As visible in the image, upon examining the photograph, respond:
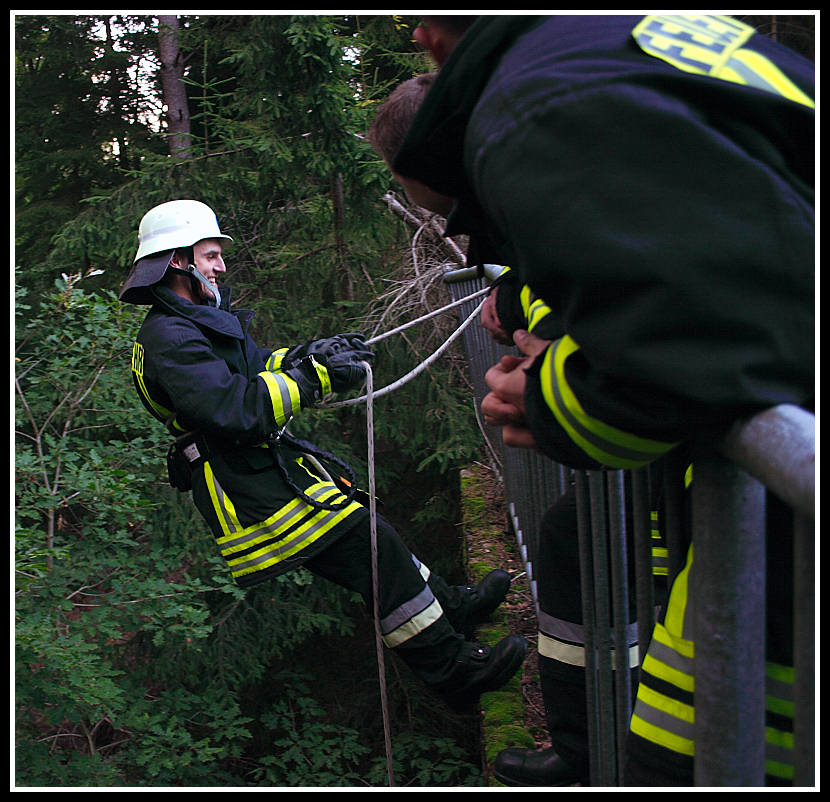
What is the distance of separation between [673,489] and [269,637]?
5.13 meters

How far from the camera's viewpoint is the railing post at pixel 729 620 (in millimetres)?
860

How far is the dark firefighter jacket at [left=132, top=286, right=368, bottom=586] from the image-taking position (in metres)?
3.04

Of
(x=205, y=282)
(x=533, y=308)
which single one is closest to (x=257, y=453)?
(x=205, y=282)

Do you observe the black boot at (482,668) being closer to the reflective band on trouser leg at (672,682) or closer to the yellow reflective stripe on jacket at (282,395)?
the yellow reflective stripe on jacket at (282,395)

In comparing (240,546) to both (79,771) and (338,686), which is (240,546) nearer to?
(79,771)

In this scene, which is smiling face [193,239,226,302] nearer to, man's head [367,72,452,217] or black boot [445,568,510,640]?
man's head [367,72,452,217]

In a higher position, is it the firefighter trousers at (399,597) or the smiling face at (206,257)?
the smiling face at (206,257)

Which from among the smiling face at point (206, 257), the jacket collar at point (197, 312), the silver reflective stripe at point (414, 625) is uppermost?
the smiling face at point (206, 257)

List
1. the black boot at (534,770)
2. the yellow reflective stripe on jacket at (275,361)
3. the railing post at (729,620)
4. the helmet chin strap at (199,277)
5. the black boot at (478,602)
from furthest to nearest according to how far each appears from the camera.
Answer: the black boot at (478,602)
the yellow reflective stripe on jacket at (275,361)
the helmet chin strap at (199,277)
the black boot at (534,770)
the railing post at (729,620)

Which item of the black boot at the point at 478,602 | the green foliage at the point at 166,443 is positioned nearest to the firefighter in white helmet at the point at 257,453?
the black boot at the point at 478,602

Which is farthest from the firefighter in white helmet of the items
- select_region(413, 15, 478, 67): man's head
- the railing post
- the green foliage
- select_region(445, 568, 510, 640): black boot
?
the railing post

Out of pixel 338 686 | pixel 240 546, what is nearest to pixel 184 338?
pixel 240 546

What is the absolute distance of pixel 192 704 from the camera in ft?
18.2

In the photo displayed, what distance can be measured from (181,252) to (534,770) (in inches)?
99.7
